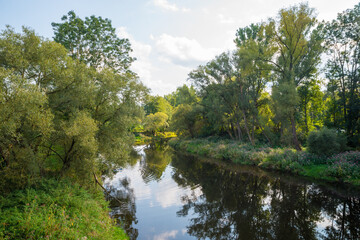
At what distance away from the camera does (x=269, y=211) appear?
442 inches

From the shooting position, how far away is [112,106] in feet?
41.4

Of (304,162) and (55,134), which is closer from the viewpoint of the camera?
(55,134)

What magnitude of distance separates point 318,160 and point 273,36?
14147 mm

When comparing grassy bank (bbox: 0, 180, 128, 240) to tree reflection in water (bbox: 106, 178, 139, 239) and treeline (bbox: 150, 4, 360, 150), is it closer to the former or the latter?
tree reflection in water (bbox: 106, 178, 139, 239)

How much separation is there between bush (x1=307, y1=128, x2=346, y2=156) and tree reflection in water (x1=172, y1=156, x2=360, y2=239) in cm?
388

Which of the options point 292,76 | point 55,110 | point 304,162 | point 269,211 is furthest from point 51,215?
point 292,76

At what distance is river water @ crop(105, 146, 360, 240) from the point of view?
9422mm

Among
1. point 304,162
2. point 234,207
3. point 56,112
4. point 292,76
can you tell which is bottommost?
point 234,207

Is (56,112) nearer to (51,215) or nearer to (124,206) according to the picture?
(51,215)

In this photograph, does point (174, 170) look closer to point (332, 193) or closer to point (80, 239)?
point (332, 193)

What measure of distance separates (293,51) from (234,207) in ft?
61.5

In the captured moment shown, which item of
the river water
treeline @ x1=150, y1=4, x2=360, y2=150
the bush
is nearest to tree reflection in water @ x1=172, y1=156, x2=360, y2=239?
the river water

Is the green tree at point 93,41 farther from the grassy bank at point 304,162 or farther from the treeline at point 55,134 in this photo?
the grassy bank at point 304,162

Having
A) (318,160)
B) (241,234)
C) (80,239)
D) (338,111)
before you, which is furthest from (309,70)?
(80,239)
